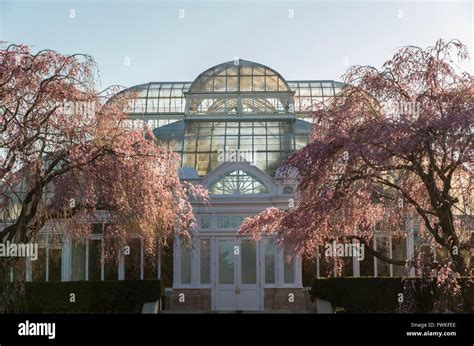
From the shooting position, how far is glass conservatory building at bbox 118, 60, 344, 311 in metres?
22.0

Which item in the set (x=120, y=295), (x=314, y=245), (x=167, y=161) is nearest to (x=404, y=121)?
(x=314, y=245)

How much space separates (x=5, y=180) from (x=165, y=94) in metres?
17.6

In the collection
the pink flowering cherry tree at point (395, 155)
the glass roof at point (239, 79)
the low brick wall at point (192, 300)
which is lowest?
the low brick wall at point (192, 300)

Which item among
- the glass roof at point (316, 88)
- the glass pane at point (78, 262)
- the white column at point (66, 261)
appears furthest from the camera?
the glass roof at point (316, 88)

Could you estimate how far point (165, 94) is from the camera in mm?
30078

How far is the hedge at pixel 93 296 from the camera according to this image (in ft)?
62.9

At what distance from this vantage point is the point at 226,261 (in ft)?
73.2

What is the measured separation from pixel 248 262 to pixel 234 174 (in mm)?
2762

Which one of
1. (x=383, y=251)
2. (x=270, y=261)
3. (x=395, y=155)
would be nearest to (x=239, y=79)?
(x=270, y=261)

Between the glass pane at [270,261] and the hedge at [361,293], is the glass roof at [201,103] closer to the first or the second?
the glass pane at [270,261]

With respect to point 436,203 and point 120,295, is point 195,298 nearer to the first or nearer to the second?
point 120,295

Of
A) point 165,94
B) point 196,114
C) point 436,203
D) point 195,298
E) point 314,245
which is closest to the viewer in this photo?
point 436,203

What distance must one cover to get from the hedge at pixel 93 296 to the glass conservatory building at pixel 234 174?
1669 millimetres

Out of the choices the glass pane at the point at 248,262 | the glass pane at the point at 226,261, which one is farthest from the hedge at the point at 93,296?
the glass pane at the point at 248,262
